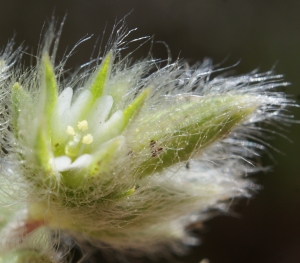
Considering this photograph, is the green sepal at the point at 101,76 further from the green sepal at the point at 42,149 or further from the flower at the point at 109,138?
the green sepal at the point at 42,149

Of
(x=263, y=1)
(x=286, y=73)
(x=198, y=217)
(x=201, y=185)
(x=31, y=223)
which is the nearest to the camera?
(x=31, y=223)

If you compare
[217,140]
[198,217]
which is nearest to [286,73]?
[198,217]

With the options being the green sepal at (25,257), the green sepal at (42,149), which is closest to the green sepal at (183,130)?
the green sepal at (42,149)

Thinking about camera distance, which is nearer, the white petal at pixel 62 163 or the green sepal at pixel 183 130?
the white petal at pixel 62 163

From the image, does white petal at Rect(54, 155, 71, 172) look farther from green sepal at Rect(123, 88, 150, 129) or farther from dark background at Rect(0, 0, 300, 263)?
dark background at Rect(0, 0, 300, 263)

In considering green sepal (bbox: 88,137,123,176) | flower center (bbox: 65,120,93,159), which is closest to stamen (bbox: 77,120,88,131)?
flower center (bbox: 65,120,93,159)

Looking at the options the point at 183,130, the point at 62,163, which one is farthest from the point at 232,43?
the point at 62,163

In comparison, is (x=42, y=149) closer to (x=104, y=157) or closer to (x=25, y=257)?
(x=104, y=157)

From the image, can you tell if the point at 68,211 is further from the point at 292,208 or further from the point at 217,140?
the point at 292,208
